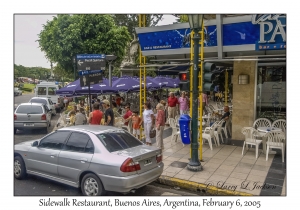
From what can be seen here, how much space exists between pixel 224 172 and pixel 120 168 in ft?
10.7

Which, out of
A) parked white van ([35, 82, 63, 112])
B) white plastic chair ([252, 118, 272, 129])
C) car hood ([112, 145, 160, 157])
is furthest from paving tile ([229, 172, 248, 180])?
parked white van ([35, 82, 63, 112])

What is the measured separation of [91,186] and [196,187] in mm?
2457

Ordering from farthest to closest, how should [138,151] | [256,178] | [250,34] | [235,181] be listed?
[250,34] → [256,178] → [235,181] → [138,151]

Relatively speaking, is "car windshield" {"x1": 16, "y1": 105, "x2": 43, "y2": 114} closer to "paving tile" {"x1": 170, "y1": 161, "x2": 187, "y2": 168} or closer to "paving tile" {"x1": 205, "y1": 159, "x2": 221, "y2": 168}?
"paving tile" {"x1": 170, "y1": 161, "x2": 187, "y2": 168}

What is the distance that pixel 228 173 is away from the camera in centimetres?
712

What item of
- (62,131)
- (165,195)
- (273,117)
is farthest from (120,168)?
(273,117)

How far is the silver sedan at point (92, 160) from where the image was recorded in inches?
212

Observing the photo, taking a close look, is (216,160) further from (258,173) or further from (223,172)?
(258,173)

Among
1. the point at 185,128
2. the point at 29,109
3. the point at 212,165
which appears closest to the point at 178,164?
the point at 212,165

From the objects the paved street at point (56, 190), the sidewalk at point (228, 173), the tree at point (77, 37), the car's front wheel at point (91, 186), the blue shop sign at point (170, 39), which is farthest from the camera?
the tree at point (77, 37)

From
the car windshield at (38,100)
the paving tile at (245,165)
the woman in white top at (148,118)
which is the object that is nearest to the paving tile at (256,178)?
the paving tile at (245,165)

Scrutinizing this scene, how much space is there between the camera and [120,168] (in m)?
5.28

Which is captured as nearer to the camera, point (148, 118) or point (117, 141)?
point (117, 141)

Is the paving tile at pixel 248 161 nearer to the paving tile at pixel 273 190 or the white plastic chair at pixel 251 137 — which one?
Answer: the white plastic chair at pixel 251 137
